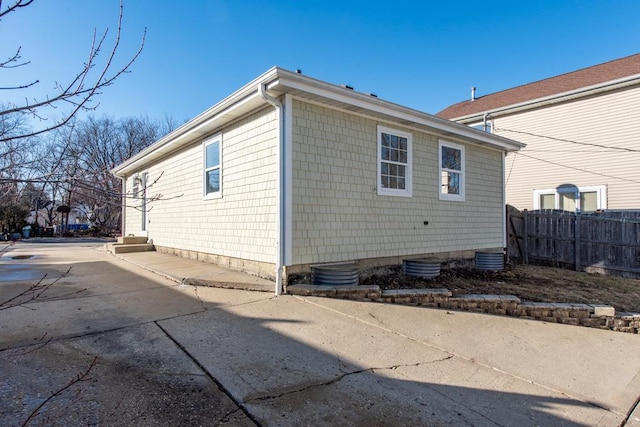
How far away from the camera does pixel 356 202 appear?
6496 millimetres

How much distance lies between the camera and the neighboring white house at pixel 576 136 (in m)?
11.6

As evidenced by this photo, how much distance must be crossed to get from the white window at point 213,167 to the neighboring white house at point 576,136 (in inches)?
452

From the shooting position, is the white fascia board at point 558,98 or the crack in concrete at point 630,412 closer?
the crack in concrete at point 630,412

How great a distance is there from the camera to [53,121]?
2.01 metres

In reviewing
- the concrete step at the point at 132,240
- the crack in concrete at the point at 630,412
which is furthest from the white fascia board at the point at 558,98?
the concrete step at the point at 132,240

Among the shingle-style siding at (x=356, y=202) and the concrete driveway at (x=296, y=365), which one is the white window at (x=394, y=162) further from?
the concrete driveway at (x=296, y=365)

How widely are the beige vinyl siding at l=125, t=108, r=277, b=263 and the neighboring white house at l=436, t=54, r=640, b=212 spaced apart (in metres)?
11.5

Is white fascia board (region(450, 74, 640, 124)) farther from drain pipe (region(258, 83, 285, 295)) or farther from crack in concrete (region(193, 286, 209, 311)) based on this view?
crack in concrete (region(193, 286, 209, 311))

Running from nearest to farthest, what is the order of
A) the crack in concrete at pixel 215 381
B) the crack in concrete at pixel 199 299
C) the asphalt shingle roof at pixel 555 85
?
the crack in concrete at pixel 215 381, the crack in concrete at pixel 199 299, the asphalt shingle roof at pixel 555 85

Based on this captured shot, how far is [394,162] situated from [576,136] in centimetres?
968

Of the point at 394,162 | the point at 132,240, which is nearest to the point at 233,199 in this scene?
the point at 394,162

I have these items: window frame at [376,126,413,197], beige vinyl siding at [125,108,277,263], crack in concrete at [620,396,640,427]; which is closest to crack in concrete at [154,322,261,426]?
beige vinyl siding at [125,108,277,263]

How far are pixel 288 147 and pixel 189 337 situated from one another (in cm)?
315

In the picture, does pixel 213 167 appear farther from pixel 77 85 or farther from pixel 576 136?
pixel 576 136
